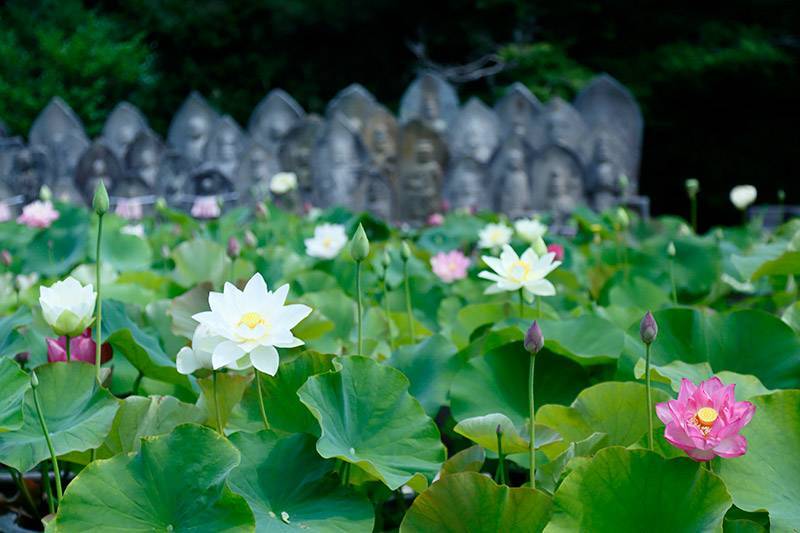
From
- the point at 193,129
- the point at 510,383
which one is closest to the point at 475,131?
the point at 193,129

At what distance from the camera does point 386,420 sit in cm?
70

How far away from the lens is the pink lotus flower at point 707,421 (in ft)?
1.91

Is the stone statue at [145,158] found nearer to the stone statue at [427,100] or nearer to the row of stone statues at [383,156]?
the row of stone statues at [383,156]

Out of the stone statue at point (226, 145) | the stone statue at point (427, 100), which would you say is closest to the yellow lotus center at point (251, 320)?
the stone statue at point (226, 145)

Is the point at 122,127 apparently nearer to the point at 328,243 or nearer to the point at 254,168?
the point at 254,168

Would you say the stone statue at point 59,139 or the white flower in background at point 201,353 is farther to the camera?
the stone statue at point 59,139

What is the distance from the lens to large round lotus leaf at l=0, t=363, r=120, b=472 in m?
0.67

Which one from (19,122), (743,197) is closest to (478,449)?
(743,197)

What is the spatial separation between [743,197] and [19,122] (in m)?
10.3

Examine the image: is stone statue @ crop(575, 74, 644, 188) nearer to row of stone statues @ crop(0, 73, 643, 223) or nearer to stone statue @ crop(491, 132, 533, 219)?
row of stone statues @ crop(0, 73, 643, 223)

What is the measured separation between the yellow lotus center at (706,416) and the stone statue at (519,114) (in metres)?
5.24

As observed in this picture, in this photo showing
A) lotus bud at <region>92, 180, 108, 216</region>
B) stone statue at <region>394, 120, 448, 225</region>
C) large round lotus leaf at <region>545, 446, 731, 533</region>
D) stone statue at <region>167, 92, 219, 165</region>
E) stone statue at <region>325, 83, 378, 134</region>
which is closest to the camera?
large round lotus leaf at <region>545, 446, 731, 533</region>

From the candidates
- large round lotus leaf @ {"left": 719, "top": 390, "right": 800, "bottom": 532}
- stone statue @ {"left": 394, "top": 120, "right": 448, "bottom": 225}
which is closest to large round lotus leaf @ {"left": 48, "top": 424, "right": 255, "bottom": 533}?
large round lotus leaf @ {"left": 719, "top": 390, "right": 800, "bottom": 532}

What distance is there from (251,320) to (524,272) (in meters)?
0.38
